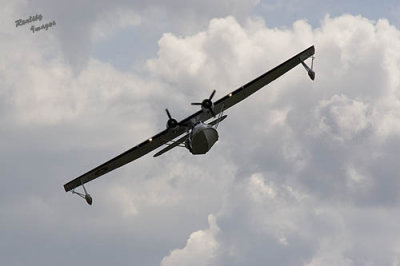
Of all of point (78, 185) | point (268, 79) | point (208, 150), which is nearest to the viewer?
point (208, 150)

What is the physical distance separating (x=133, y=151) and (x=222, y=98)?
8.28m

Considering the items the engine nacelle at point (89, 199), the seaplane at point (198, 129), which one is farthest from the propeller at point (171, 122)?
the engine nacelle at point (89, 199)

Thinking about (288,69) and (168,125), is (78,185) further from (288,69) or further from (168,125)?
(288,69)

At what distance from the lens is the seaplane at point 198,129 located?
45094mm

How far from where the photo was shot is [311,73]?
1849 inches

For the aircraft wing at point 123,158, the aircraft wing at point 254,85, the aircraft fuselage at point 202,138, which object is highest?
the aircraft wing at point 123,158

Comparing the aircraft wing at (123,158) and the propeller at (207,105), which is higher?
the aircraft wing at (123,158)

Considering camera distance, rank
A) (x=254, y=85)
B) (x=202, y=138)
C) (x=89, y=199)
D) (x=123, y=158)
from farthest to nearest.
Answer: (x=123, y=158) → (x=89, y=199) → (x=254, y=85) → (x=202, y=138)

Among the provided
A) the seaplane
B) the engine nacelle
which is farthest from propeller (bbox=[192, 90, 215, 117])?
the engine nacelle

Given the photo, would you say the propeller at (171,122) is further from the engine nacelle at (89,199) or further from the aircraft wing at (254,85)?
the engine nacelle at (89,199)

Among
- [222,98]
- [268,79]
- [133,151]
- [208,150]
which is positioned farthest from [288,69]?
[133,151]

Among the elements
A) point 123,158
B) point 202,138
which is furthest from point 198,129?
point 123,158

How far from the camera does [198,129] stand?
147ft

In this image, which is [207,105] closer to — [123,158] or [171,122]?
A: [171,122]
